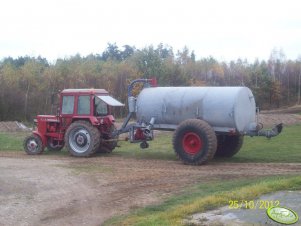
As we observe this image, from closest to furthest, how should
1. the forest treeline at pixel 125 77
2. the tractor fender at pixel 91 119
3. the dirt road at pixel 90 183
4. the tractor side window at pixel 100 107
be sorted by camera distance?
the dirt road at pixel 90 183, the tractor fender at pixel 91 119, the tractor side window at pixel 100 107, the forest treeline at pixel 125 77

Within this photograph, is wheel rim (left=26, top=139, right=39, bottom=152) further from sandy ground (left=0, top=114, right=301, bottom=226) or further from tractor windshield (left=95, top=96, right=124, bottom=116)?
tractor windshield (left=95, top=96, right=124, bottom=116)

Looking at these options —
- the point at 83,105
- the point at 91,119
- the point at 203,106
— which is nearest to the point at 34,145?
the point at 83,105

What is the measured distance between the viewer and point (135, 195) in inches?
427

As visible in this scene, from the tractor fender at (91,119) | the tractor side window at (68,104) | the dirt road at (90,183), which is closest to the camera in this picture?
the dirt road at (90,183)

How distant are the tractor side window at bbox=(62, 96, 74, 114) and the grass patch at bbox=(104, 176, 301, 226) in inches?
282

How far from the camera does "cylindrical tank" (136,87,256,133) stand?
1481 centimetres

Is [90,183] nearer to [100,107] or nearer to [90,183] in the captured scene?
[90,183]

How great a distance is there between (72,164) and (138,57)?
27.7m

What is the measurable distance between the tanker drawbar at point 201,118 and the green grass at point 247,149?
0.79m

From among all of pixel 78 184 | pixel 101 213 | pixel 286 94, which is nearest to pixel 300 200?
pixel 101 213

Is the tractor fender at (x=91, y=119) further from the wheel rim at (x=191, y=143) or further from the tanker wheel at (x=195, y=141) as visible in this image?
the wheel rim at (x=191, y=143)

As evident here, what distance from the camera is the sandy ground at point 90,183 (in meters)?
9.45

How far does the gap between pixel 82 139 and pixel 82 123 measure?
1.66ft

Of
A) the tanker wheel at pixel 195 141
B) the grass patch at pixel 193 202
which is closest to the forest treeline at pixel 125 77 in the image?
the tanker wheel at pixel 195 141
